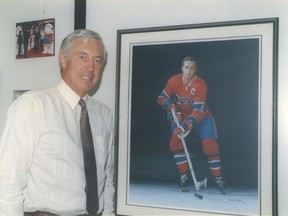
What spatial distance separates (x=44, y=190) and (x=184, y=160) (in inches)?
24.8

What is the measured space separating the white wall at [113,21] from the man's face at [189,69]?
201mm

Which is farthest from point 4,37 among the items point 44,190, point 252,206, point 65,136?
point 252,206

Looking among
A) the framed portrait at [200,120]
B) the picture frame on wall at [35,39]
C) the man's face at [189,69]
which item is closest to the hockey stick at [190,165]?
the framed portrait at [200,120]

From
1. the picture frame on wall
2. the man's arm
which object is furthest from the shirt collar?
the picture frame on wall

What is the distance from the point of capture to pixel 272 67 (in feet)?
4.33

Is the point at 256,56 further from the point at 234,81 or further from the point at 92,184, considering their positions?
the point at 92,184

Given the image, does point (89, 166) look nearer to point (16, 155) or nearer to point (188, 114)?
point (16, 155)

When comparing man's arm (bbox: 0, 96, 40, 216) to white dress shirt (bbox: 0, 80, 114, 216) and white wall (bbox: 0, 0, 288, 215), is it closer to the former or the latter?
white dress shirt (bbox: 0, 80, 114, 216)

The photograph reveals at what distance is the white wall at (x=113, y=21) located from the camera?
132 cm

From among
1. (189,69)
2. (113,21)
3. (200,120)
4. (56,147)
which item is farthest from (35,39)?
(200,120)

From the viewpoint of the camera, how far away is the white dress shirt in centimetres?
124

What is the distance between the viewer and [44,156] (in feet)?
4.34

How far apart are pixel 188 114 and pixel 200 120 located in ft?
0.21

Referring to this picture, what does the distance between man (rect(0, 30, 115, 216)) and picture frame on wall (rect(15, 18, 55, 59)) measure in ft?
1.20
